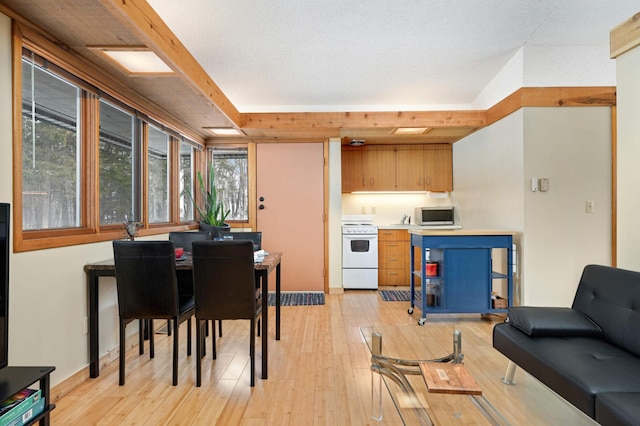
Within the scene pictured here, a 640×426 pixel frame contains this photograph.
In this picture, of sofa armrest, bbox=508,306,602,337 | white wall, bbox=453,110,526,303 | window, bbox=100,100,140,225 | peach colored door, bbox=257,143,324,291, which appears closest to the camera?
sofa armrest, bbox=508,306,602,337

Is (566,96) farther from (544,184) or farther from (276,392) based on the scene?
(276,392)

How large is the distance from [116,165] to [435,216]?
4.37 m

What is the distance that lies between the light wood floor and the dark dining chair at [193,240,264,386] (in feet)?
0.64

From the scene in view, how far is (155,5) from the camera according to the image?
97.3 inches

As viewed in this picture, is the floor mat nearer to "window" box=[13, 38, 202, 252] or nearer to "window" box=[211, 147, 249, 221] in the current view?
"window" box=[211, 147, 249, 221]

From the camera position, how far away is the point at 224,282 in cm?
224

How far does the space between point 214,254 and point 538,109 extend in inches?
134

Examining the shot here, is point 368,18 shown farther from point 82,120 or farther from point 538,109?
point 82,120

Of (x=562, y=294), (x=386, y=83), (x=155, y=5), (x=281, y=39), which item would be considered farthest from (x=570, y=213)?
(x=155, y=5)

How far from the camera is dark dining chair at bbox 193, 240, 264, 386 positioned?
2.21m

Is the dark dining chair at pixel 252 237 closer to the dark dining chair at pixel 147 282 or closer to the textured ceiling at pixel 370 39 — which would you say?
the dark dining chair at pixel 147 282

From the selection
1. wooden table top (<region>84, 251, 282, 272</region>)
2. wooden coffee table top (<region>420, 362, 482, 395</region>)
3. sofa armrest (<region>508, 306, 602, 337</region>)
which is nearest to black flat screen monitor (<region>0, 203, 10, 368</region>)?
wooden table top (<region>84, 251, 282, 272</region>)

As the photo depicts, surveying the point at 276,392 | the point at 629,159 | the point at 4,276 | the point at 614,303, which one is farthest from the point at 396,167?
the point at 4,276

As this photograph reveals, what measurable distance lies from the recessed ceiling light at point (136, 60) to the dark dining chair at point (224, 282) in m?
1.28
